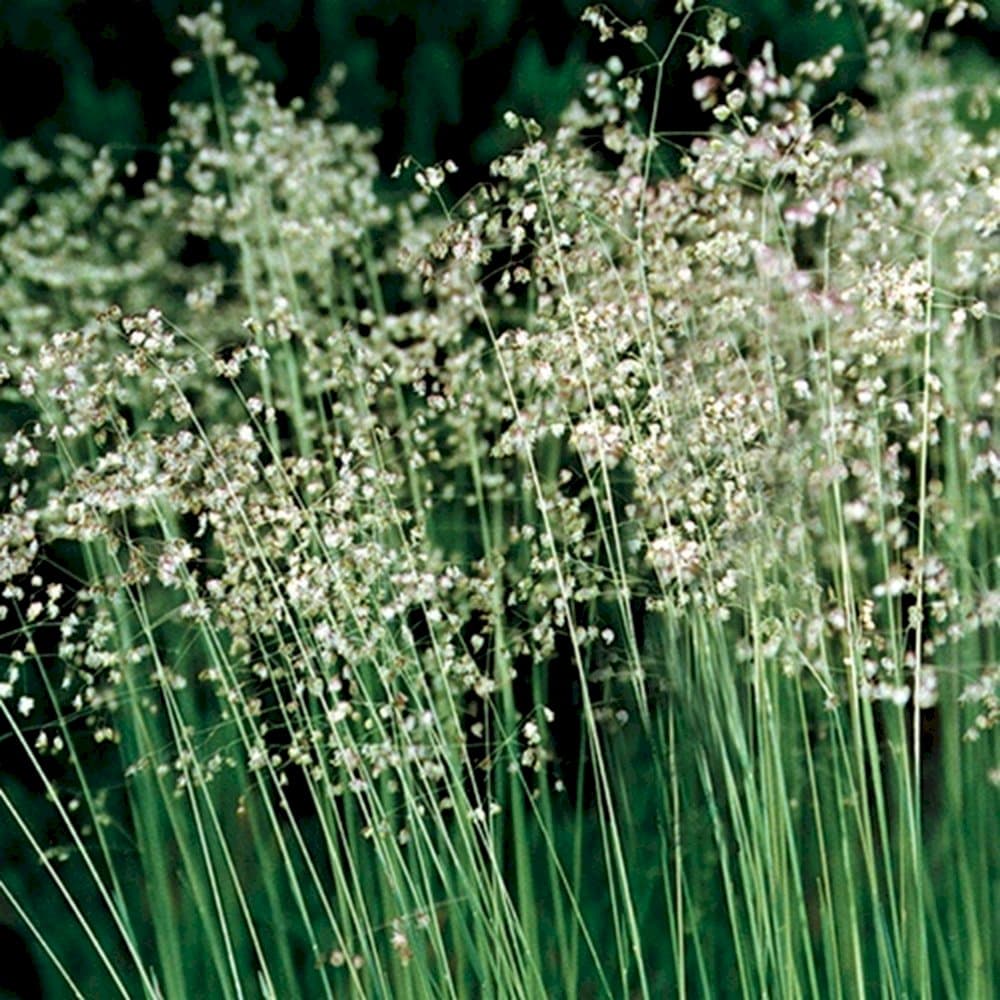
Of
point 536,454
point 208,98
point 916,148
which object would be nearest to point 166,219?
point 208,98

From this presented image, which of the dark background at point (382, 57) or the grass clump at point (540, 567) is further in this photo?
the dark background at point (382, 57)

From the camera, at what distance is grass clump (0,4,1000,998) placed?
1477mm

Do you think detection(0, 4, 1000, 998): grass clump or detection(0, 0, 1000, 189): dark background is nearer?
detection(0, 4, 1000, 998): grass clump

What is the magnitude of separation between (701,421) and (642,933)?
73 centimetres

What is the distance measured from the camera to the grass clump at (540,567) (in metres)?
1.48

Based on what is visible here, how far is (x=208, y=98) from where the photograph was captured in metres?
2.93

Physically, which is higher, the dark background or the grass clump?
the dark background

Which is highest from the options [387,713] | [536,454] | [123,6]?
[123,6]

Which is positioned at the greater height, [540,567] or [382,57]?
[382,57]

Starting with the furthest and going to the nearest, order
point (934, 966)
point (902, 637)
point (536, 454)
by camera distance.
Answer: point (536, 454) < point (934, 966) < point (902, 637)

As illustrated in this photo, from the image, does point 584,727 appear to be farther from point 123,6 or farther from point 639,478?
point 123,6

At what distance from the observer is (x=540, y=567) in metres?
1.49

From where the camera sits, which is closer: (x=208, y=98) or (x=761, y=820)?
(x=761, y=820)

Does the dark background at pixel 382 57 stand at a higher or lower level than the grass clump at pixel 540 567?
higher
